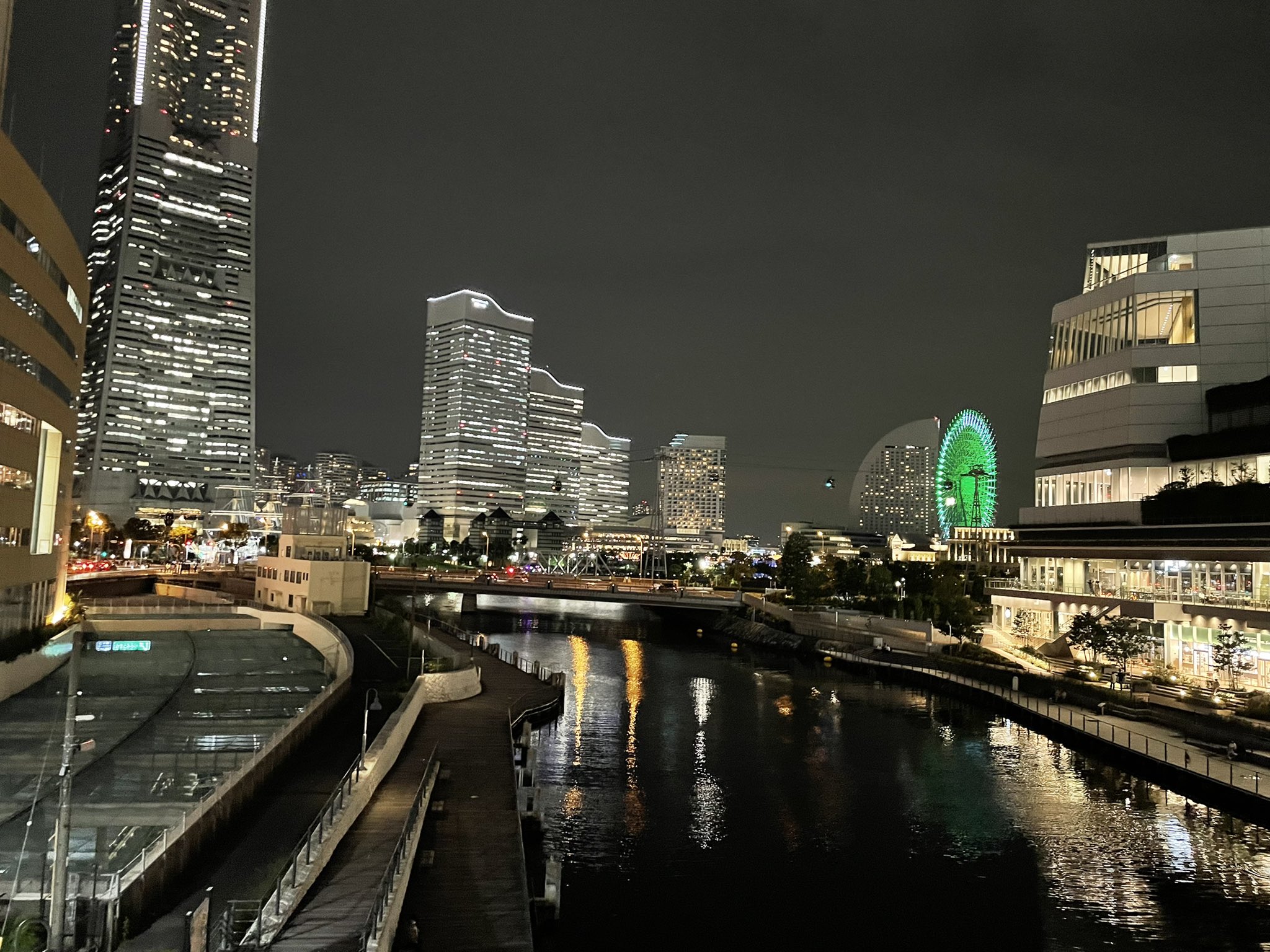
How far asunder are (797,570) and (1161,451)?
4288 centimetres

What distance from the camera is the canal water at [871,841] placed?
20.5 meters

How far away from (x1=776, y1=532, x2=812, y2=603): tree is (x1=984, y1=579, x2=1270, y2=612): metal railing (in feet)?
85.3

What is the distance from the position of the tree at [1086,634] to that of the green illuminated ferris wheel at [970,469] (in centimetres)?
5207

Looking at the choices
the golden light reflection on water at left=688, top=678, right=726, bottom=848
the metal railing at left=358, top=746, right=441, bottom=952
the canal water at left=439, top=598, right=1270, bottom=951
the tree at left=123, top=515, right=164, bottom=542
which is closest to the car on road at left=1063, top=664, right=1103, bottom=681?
the canal water at left=439, top=598, right=1270, bottom=951

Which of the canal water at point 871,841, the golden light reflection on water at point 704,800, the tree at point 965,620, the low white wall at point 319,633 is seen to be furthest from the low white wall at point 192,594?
the tree at point 965,620

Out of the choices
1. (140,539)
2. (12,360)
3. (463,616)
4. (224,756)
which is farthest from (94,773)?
(140,539)

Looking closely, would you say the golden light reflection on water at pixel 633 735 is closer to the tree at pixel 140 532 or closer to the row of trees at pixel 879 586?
the row of trees at pixel 879 586

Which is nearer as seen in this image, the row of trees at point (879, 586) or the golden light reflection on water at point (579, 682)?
the golden light reflection on water at point (579, 682)

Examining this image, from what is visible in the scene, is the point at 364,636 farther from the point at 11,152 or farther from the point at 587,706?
the point at 11,152

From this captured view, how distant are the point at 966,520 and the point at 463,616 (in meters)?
65.9

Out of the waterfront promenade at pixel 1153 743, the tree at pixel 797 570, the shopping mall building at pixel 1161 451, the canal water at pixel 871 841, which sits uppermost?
the shopping mall building at pixel 1161 451

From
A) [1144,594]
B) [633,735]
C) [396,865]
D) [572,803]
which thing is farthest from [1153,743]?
[396,865]

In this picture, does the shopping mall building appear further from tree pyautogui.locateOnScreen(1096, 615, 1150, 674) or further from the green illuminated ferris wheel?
the green illuminated ferris wheel

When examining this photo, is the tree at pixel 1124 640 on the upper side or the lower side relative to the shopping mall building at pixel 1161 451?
lower
